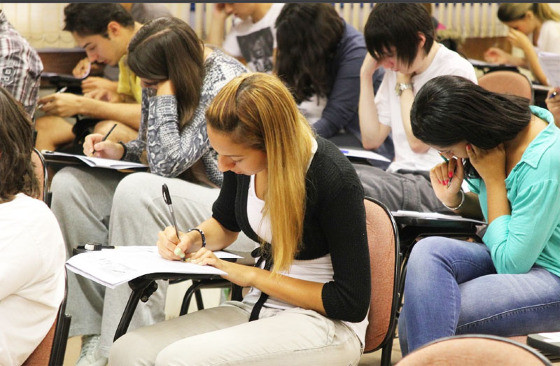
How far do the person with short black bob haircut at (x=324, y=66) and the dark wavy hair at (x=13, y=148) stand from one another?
1.84 m

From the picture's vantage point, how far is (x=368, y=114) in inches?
137

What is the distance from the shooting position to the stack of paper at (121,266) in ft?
5.93

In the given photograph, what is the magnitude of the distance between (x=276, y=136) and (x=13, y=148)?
648 mm

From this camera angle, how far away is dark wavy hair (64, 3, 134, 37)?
383 centimetres

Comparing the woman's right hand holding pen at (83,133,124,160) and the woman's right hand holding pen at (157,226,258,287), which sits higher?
the woman's right hand holding pen at (157,226,258,287)

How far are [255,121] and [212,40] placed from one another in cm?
359

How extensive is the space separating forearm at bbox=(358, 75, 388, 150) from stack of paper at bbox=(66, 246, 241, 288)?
162 cm

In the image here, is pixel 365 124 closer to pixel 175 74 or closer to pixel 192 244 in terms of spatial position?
pixel 175 74

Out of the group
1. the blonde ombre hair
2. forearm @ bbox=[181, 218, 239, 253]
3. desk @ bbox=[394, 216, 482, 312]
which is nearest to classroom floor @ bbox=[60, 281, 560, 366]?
desk @ bbox=[394, 216, 482, 312]

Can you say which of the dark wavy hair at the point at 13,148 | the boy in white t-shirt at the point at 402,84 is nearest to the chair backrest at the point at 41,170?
the dark wavy hair at the point at 13,148

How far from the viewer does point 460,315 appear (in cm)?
206

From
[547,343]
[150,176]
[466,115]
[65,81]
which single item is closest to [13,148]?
[150,176]

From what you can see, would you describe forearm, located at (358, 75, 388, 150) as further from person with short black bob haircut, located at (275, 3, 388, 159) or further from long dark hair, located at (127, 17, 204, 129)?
long dark hair, located at (127, 17, 204, 129)

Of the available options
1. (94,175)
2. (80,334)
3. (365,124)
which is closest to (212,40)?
(365,124)
